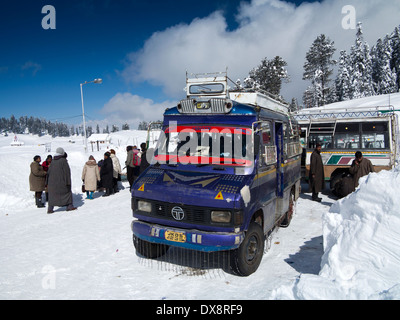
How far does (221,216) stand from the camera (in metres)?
4.29

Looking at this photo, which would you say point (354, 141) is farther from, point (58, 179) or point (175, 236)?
point (58, 179)

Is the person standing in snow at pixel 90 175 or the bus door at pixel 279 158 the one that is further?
the person standing in snow at pixel 90 175

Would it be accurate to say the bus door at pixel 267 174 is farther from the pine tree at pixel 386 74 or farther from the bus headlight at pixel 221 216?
the pine tree at pixel 386 74

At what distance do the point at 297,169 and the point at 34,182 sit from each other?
9.32 m

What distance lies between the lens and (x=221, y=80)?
591cm

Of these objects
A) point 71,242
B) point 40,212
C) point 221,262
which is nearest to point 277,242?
point 221,262

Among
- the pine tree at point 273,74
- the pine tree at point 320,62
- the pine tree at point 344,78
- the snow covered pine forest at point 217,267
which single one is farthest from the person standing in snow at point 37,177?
the pine tree at point 344,78

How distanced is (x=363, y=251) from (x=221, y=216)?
77.5 inches

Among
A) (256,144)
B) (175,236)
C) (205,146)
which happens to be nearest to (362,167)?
(256,144)

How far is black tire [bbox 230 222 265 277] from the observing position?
452cm

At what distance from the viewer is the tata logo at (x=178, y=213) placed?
4484 mm

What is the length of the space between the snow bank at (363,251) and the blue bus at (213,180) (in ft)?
3.86
